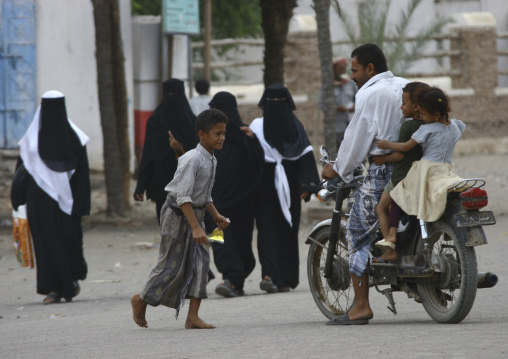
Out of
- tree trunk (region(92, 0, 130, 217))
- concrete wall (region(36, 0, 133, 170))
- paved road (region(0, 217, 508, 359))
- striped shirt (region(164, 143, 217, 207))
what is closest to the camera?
paved road (region(0, 217, 508, 359))

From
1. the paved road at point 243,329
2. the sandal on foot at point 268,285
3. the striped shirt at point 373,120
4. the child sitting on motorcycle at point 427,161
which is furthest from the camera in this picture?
the sandal on foot at point 268,285

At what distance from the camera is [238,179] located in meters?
8.27

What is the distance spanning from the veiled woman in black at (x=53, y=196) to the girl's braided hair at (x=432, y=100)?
3.96 meters

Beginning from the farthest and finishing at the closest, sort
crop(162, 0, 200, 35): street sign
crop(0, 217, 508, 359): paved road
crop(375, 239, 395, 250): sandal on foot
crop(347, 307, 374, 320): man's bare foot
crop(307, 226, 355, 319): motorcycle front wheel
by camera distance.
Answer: crop(162, 0, 200, 35): street sign < crop(307, 226, 355, 319): motorcycle front wheel < crop(347, 307, 374, 320): man's bare foot < crop(375, 239, 395, 250): sandal on foot < crop(0, 217, 508, 359): paved road

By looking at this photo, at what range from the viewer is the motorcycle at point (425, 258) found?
5070mm

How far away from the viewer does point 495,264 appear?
28.5 ft

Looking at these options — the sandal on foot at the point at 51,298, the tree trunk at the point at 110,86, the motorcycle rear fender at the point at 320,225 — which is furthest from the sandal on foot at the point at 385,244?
the tree trunk at the point at 110,86

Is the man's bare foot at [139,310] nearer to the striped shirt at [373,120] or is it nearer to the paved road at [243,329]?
the paved road at [243,329]

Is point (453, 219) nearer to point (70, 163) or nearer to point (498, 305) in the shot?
point (498, 305)

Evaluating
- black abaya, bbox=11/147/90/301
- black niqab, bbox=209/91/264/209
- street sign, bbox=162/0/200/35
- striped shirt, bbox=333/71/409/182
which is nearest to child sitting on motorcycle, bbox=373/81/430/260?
striped shirt, bbox=333/71/409/182

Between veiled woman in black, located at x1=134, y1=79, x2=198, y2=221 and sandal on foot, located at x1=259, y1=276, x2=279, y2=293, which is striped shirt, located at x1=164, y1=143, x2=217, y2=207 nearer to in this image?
sandal on foot, located at x1=259, y1=276, x2=279, y2=293

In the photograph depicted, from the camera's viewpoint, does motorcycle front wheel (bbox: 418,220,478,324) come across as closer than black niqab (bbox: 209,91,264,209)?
Yes

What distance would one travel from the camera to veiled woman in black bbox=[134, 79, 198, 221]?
888cm

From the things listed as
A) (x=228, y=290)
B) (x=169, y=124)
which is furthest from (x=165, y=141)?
(x=228, y=290)
